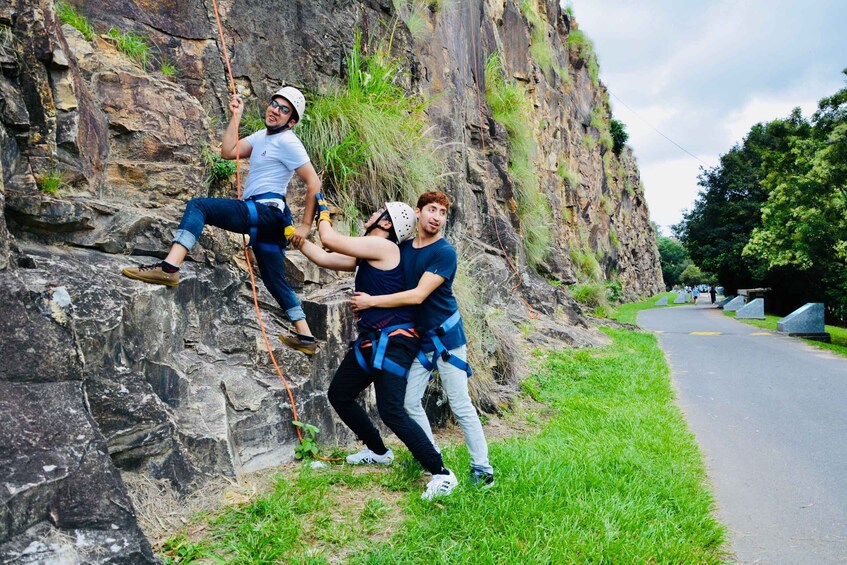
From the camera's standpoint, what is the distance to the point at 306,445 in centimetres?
479

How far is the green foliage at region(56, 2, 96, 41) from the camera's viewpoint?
17.6ft

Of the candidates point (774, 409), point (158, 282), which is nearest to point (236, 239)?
point (158, 282)

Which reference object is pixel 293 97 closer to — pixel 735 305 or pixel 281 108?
pixel 281 108

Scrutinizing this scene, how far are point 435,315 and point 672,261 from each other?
113103mm

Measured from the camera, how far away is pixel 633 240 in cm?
5081

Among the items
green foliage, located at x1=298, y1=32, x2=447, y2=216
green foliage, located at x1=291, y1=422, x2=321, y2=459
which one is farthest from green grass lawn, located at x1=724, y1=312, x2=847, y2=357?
green foliage, located at x1=291, y1=422, x2=321, y2=459

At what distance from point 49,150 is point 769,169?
1255 inches

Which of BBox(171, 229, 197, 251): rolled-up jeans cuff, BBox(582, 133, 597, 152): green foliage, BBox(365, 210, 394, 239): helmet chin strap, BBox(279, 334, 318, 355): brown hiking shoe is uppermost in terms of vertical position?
BBox(582, 133, 597, 152): green foliage

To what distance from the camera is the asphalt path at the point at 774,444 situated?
414 centimetres

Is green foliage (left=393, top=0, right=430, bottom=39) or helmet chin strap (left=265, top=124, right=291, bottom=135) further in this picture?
green foliage (left=393, top=0, right=430, bottom=39)

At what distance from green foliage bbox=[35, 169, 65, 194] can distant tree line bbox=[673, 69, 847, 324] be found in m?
20.0

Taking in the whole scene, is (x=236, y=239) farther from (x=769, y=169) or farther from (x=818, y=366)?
(x=769, y=169)

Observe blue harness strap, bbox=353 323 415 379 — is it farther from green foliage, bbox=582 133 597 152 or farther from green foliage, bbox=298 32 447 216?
green foliage, bbox=582 133 597 152

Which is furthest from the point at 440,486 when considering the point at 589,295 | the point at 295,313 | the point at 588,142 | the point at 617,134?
the point at 617,134
